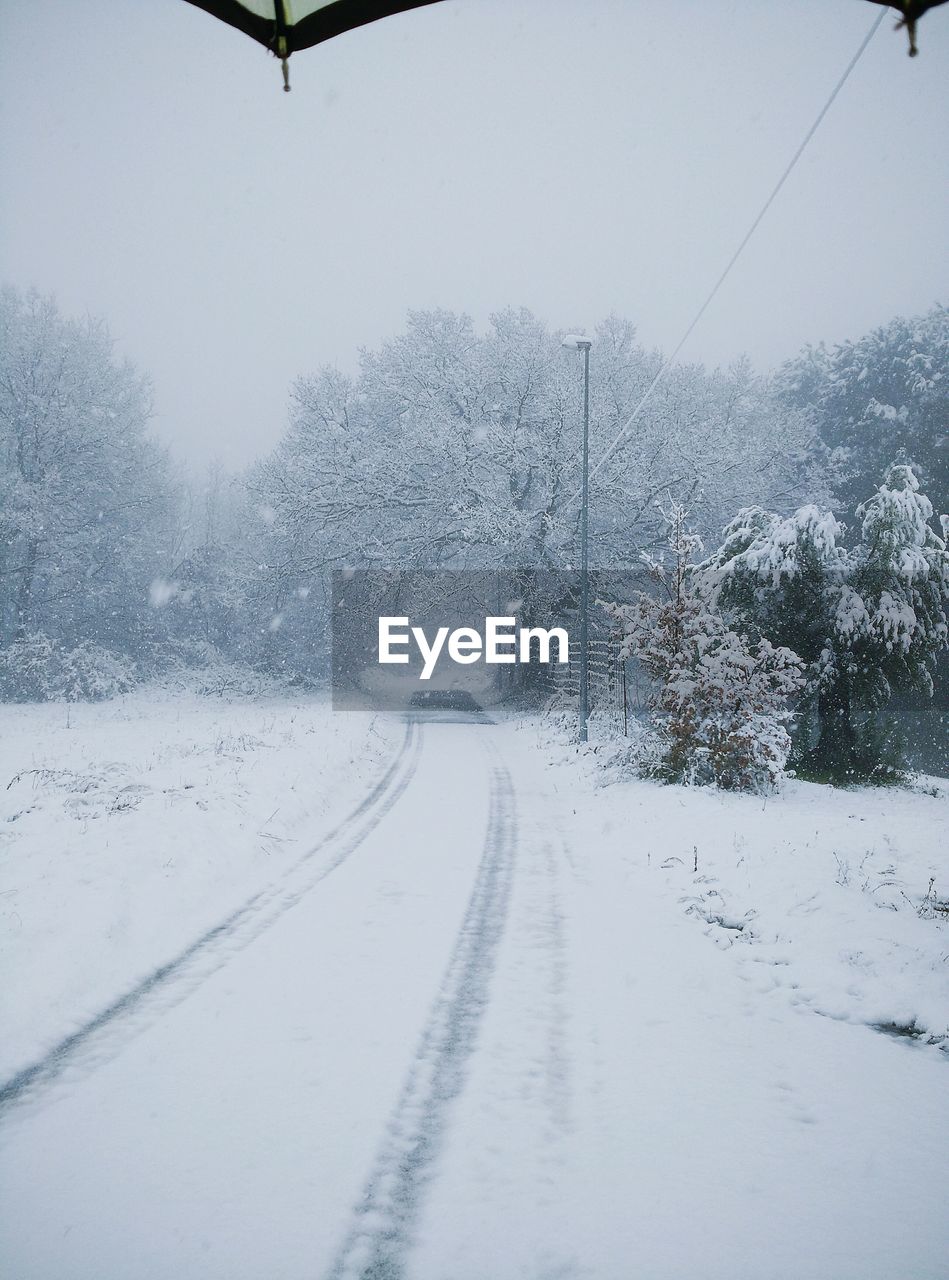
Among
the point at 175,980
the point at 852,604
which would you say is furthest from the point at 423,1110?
the point at 852,604

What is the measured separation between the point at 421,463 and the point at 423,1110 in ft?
82.5

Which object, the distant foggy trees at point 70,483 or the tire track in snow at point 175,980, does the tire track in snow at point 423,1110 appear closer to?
the tire track in snow at point 175,980

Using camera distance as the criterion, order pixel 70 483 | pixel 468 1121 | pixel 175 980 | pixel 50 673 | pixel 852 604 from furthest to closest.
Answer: pixel 70 483 → pixel 50 673 → pixel 852 604 → pixel 175 980 → pixel 468 1121

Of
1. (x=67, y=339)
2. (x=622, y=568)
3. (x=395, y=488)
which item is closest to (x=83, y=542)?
(x=67, y=339)

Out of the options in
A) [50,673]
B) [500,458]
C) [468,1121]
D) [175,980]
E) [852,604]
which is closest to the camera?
[468,1121]

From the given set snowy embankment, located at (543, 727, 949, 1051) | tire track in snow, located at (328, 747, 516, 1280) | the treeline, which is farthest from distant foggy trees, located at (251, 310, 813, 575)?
tire track in snow, located at (328, 747, 516, 1280)

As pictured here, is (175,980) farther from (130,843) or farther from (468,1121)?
(130,843)

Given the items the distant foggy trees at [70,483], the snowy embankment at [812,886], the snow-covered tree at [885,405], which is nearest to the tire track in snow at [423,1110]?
the snowy embankment at [812,886]

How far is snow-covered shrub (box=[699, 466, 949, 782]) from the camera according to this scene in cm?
1389

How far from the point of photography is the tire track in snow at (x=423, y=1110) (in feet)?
8.54

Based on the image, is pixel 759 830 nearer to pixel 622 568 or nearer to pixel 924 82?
pixel 924 82

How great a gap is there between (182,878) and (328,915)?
1.59 m

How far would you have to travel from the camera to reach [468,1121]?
336cm

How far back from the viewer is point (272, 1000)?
4.52 metres
